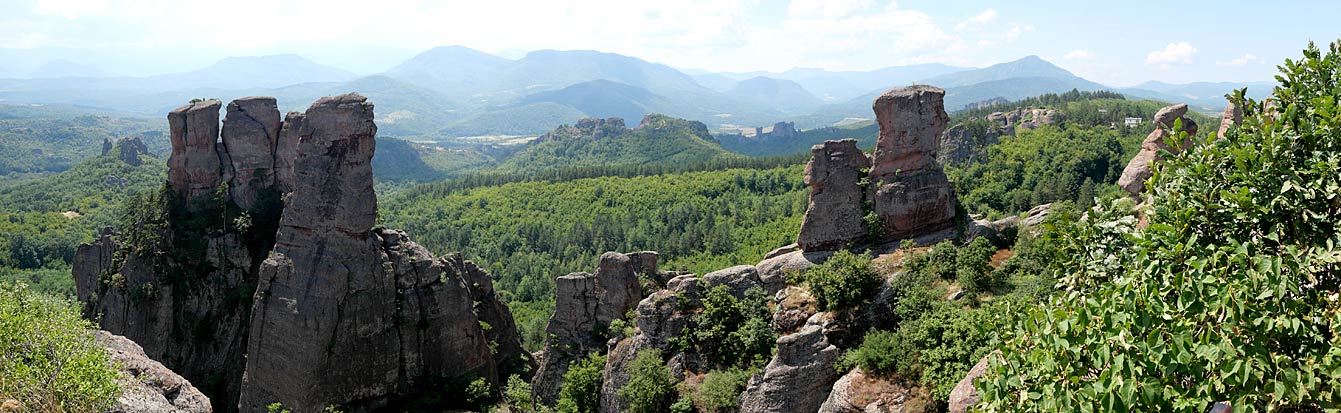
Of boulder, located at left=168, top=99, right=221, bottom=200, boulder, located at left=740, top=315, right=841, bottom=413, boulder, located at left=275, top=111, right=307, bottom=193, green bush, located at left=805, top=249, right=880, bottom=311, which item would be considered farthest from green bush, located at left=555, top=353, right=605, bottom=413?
boulder, located at left=168, top=99, right=221, bottom=200

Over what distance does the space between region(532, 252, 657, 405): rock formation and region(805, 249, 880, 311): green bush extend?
34.9ft

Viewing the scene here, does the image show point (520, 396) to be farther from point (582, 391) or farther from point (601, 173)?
point (601, 173)

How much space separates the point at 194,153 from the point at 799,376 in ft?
134

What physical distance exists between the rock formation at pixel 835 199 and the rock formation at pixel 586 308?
8478 millimetres

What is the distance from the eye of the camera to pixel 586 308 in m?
37.4

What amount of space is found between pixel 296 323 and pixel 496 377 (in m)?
11.6

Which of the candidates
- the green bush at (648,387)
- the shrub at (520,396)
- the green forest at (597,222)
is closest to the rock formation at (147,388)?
the green bush at (648,387)

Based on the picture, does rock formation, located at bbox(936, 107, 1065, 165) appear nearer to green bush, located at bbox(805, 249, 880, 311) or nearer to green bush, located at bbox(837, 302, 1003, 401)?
green bush, located at bbox(805, 249, 880, 311)

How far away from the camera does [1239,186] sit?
8.63 m

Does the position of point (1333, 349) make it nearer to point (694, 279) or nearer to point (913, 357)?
point (913, 357)

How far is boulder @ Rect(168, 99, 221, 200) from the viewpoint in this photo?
148 feet

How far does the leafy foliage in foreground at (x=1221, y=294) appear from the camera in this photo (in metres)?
7.50

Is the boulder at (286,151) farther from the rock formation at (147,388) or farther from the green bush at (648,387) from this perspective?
the green bush at (648,387)

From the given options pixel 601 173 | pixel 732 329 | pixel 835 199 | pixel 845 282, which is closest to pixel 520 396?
pixel 732 329
